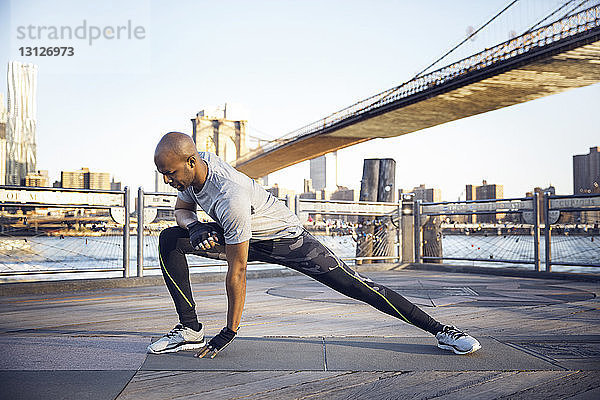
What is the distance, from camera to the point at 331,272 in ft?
8.25

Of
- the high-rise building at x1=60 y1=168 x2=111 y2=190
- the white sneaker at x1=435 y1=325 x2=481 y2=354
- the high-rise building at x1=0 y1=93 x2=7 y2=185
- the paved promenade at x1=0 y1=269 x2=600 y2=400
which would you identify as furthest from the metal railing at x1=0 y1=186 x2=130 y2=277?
the high-rise building at x1=60 y1=168 x2=111 y2=190

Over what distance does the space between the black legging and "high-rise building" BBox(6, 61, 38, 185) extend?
21.9m

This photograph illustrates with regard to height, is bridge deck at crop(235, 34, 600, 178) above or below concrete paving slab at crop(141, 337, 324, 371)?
above

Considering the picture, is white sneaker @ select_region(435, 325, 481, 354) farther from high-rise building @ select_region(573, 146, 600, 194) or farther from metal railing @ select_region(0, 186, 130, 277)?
high-rise building @ select_region(573, 146, 600, 194)

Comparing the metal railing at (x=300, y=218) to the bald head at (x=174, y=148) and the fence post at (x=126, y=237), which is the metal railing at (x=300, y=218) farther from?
the bald head at (x=174, y=148)

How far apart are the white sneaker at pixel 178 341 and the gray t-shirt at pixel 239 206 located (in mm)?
542

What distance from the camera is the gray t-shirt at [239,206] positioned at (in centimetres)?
218

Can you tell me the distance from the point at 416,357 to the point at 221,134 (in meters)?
44.0

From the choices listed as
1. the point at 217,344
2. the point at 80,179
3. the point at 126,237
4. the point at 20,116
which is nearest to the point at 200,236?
the point at 217,344

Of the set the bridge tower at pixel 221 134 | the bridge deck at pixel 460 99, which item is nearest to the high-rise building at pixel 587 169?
the bridge deck at pixel 460 99

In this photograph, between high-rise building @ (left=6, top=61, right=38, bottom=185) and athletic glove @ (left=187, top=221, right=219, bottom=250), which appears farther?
high-rise building @ (left=6, top=61, right=38, bottom=185)

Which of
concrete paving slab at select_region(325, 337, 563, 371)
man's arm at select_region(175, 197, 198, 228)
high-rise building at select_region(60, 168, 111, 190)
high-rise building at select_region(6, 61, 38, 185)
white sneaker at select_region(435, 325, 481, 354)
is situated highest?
high-rise building at select_region(6, 61, 38, 185)

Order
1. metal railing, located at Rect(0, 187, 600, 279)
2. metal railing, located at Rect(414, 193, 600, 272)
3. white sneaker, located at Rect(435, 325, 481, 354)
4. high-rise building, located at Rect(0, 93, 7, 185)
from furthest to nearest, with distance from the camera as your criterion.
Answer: high-rise building, located at Rect(0, 93, 7, 185)
metal railing, located at Rect(414, 193, 600, 272)
metal railing, located at Rect(0, 187, 600, 279)
white sneaker, located at Rect(435, 325, 481, 354)

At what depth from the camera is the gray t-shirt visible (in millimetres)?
2184
